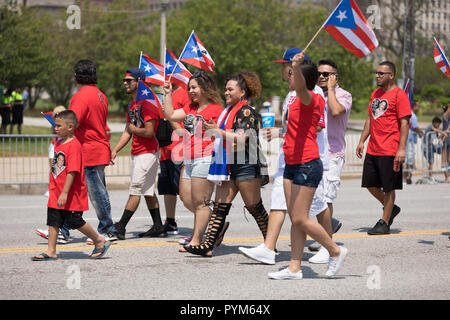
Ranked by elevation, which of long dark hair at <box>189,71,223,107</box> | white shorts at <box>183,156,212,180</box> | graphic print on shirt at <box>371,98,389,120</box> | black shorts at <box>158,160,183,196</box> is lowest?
black shorts at <box>158,160,183,196</box>

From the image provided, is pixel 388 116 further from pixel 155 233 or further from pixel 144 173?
pixel 155 233

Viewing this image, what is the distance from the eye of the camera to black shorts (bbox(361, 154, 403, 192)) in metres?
8.62

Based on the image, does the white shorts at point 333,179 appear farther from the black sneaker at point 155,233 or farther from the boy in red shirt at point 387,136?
the black sneaker at point 155,233

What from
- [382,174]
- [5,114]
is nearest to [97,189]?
[382,174]

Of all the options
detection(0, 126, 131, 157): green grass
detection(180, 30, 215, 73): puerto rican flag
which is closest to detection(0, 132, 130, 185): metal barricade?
detection(0, 126, 131, 157): green grass

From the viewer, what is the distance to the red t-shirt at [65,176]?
6832 millimetres

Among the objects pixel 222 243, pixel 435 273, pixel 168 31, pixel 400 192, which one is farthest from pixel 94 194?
pixel 168 31

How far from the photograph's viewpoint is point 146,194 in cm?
859

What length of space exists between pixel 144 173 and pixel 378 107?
2943 mm

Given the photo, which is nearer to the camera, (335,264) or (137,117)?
(335,264)

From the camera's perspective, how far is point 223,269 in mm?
6699

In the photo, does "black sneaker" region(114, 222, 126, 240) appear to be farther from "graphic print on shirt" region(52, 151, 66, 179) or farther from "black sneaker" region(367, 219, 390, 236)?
"black sneaker" region(367, 219, 390, 236)

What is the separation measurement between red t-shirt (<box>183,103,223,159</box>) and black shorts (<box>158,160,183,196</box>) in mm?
1089
